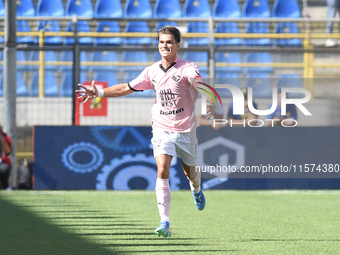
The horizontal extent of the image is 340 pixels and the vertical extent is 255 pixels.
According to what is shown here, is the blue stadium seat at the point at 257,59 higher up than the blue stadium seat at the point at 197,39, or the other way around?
the blue stadium seat at the point at 197,39

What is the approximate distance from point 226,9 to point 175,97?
10015 millimetres

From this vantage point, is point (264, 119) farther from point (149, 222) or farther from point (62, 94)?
point (149, 222)

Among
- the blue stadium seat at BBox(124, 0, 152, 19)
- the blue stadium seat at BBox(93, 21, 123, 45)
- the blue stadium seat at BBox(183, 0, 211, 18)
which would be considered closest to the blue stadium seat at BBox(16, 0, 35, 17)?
the blue stadium seat at BBox(124, 0, 152, 19)

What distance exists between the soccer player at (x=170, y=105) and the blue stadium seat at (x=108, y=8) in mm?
9840

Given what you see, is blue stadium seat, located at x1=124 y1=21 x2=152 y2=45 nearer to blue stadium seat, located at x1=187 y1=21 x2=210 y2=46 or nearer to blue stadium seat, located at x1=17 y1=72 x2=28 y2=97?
blue stadium seat, located at x1=187 y1=21 x2=210 y2=46

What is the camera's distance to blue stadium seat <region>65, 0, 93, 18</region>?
14.8 metres

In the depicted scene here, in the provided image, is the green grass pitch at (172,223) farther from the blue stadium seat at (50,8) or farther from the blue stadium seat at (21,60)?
the blue stadium seat at (50,8)

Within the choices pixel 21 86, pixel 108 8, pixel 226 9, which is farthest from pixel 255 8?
pixel 21 86

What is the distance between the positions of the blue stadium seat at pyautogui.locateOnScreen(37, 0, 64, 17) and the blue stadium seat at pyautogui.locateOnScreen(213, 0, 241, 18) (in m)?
4.04

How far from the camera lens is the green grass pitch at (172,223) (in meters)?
4.88

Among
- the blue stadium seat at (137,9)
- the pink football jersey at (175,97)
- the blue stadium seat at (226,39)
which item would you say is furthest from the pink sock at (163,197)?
the blue stadium seat at (137,9)

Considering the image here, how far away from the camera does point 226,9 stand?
15.0 metres

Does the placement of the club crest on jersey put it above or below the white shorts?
above

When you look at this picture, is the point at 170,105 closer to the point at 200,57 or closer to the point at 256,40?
the point at 200,57
